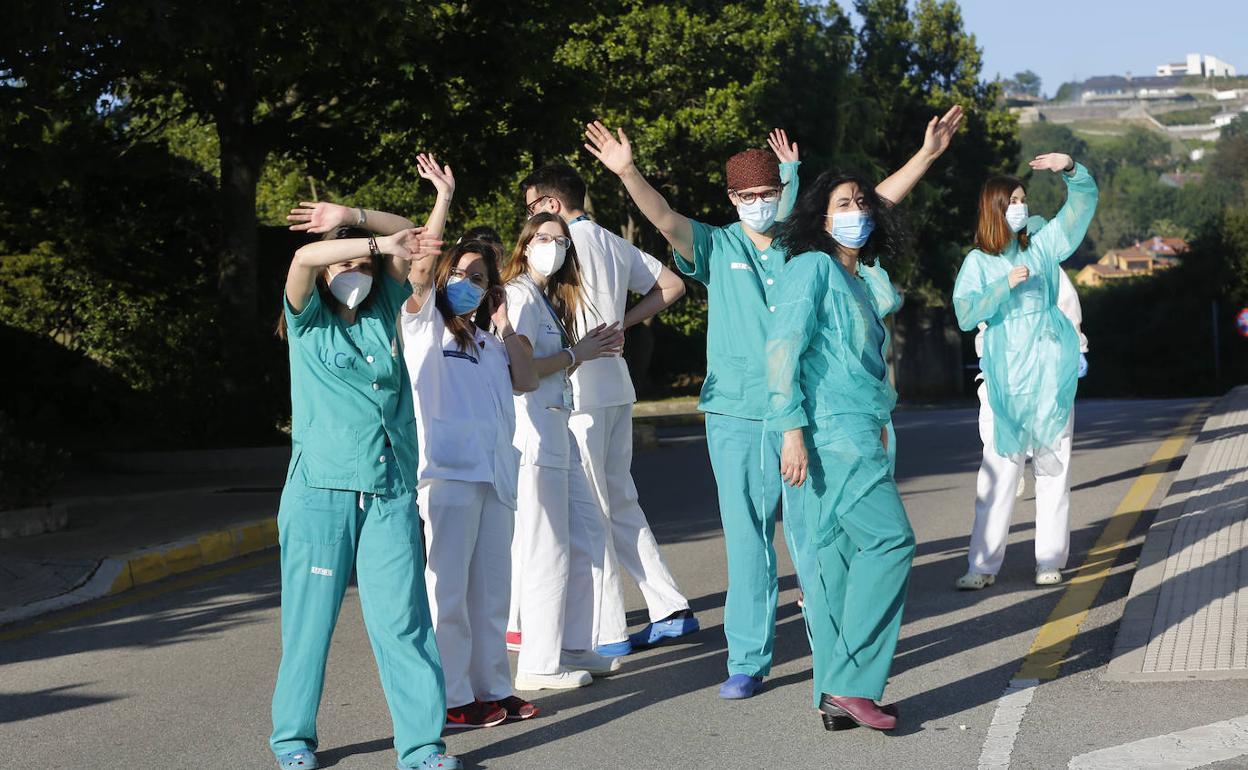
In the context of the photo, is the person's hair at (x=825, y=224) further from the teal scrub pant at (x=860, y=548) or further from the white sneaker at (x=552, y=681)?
the white sneaker at (x=552, y=681)

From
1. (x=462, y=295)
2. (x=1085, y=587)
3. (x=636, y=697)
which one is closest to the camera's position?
(x=462, y=295)

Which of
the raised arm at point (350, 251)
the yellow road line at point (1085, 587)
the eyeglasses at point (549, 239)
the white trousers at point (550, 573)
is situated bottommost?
the yellow road line at point (1085, 587)

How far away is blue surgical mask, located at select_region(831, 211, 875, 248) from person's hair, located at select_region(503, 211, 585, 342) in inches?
48.5

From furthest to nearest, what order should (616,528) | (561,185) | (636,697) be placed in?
1. (616,528)
2. (561,185)
3. (636,697)

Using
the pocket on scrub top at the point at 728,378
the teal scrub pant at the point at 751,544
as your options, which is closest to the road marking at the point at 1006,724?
the teal scrub pant at the point at 751,544

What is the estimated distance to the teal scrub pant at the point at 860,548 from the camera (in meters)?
5.50

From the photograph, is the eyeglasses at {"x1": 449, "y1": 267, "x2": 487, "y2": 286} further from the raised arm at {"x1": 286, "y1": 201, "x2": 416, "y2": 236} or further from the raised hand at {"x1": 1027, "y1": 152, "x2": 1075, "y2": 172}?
the raised hand at {"x1": 1027, "y1": 152, "x2": 1075, "y2": 172}

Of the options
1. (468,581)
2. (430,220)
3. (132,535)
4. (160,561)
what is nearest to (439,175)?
(430,220)

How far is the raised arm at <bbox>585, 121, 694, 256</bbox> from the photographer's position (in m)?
6.15

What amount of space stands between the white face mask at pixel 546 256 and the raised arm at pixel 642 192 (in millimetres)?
399

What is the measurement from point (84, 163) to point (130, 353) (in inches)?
84.9

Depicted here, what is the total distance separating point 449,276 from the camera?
5.85m

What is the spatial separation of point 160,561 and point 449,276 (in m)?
4.73

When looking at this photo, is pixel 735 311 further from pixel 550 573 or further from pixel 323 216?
pixel 323 216
